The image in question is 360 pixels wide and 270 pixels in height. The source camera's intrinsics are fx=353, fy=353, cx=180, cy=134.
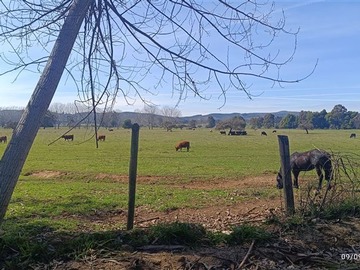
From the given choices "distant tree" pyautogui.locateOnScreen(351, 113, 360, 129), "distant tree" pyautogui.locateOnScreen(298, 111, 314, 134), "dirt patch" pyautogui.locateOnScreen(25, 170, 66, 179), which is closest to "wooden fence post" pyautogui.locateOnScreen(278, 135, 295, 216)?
"dirt patch" pyautogui.locateOnScreen(25, 170, 66, 179)

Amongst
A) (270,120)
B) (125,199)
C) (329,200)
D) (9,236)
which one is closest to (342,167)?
(329,200)

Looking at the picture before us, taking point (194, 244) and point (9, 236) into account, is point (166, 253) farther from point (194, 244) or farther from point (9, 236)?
point (9, 236)

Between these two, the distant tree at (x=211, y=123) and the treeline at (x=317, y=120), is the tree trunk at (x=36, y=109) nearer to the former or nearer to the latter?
the treeline at (x=317, y=120)

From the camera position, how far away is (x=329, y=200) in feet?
17.2

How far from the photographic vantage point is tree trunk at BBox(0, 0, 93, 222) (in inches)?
138

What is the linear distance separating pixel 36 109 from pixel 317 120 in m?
110

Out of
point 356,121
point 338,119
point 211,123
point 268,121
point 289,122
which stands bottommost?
point 211,123

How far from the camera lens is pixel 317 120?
10531 cm

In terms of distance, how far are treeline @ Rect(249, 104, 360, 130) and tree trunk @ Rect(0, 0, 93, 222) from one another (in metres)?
102

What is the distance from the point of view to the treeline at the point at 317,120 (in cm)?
10172

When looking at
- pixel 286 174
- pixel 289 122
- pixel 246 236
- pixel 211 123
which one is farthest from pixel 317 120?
pixel 246 236

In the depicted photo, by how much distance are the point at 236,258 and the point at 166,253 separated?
0.72m

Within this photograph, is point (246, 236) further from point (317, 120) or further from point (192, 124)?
point (317, 120)

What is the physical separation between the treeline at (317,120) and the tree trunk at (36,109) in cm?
10178
